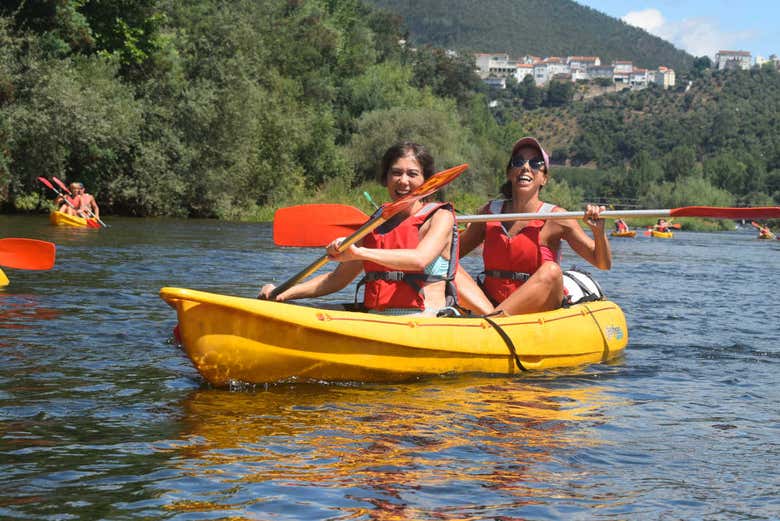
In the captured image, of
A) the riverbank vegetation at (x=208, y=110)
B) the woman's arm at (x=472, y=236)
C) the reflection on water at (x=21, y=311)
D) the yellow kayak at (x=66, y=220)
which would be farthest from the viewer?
the riverbank vegetation at (x=208, y=110)

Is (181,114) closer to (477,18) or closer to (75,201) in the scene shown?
(75,201)

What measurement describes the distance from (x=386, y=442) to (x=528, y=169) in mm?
2787

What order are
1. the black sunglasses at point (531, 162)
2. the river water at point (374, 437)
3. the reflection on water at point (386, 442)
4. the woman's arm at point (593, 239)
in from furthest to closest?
the woman's arm at point (593, 239) → the black sunglasses at point (531, 162) → the reflection on water at point (386, 442) → the river water at point (374, 437)

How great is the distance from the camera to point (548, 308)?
6969mm

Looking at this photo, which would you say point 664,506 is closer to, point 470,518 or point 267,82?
point 470,518

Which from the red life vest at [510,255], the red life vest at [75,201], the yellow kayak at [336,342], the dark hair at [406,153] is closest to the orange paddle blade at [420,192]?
the dark hair at [406,153]

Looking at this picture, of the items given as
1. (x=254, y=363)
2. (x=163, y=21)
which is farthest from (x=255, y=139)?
(x=254, y=363)

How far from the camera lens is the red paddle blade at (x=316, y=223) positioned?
680cm

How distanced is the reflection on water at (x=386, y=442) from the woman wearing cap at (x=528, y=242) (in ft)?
3.12

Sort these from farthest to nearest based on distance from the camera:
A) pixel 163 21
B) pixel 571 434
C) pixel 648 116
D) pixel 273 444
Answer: pixel 648 116 → pixel 163 21 → pixel 571 434 → pixel 273 444

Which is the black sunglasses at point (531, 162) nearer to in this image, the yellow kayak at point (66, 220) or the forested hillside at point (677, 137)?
the yellow kayak at point (66, 220)

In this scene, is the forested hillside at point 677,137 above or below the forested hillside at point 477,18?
below

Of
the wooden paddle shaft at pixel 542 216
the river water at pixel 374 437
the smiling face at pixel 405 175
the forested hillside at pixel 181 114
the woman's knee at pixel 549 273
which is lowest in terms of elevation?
the river water at pixel 374 437

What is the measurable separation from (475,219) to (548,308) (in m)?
0.79
